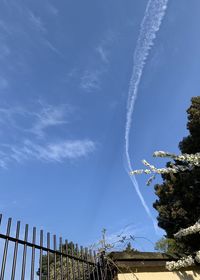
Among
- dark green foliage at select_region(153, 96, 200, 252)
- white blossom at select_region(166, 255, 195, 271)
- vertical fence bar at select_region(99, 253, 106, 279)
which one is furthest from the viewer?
dark green foliage at select_region(153, 96, 200, 252)

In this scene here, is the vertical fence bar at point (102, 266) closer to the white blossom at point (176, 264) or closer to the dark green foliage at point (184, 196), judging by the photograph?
the white blossom at point (176, 264)

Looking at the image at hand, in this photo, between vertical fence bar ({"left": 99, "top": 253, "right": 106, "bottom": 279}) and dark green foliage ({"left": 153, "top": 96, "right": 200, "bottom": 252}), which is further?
dark green foliage ({"left": 153, "top": 96, "right": 200, "bottom": 252})

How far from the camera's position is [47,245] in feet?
13.3

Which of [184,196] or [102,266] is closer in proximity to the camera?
[102,266]

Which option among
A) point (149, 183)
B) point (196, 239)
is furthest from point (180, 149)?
point (149, 183)

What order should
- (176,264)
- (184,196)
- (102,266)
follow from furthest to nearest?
(184,196) < (176,264) < (102,266)

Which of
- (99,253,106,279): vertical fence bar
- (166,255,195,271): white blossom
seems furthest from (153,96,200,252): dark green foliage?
(99,253,106,279): vertical fence bar

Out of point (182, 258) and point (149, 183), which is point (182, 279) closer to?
point (182, 258)

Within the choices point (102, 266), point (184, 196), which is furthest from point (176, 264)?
point (184, 196)

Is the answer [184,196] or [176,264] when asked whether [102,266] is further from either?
[184,196]

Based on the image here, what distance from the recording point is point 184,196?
13.8m

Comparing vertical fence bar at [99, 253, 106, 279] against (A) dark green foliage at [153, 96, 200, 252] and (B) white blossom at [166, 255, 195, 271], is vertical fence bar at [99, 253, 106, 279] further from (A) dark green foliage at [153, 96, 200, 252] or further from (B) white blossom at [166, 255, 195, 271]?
(A) dark green foliage at [153, 96, 200, 252]

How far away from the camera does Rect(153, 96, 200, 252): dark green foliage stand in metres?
13.2

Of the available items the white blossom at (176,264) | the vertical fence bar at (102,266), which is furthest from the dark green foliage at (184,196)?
the vertical fence bar at (102,266)
